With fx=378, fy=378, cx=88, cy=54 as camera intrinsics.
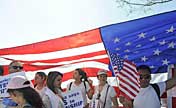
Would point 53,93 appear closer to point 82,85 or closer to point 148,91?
point 148,91

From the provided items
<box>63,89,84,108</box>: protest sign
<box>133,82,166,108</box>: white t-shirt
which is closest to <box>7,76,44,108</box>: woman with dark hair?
<box>133,82,166,108</box>: white t-shirt

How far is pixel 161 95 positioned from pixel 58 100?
1753mm

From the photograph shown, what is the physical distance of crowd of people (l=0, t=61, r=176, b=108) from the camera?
13.2ft

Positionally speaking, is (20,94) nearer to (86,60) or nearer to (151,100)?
(151,100)

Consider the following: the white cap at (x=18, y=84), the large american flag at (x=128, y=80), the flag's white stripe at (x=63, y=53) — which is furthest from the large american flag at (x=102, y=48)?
the white cap at (x=18, y=84)

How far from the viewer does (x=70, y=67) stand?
10469 millimetres

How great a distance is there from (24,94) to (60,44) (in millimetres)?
6693

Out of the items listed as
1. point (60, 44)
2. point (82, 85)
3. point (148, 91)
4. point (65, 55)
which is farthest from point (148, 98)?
point (60, 44)

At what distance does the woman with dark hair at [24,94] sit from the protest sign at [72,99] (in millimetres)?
2782

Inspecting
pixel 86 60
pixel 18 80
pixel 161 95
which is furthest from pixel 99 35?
pixel 18 80

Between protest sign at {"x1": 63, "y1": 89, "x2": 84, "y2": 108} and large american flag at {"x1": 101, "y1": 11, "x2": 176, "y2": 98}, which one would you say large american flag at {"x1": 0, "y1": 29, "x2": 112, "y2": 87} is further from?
protest sign at {"x1": 63, "y1": 89, "x2": 84, "y2": 108}

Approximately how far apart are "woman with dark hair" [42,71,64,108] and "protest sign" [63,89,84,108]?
0.41 metres

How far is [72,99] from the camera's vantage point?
7.01m

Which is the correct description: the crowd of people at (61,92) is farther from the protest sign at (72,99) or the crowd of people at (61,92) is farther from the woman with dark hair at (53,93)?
the protest sign at (72,99)
